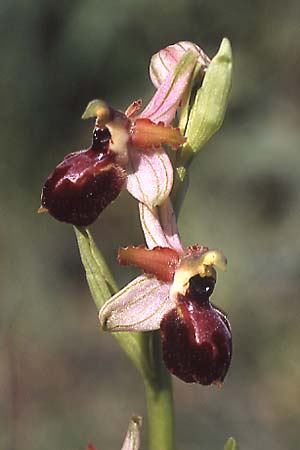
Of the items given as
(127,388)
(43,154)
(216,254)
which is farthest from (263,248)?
(216,254)

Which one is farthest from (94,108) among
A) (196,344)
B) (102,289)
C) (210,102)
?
(196,344)

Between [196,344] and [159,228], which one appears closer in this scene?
[196,344]

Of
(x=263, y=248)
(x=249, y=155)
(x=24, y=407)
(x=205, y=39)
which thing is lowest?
(x=24, y=407)

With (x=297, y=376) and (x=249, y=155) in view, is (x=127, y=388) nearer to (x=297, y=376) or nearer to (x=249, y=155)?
(x=297, y=376)

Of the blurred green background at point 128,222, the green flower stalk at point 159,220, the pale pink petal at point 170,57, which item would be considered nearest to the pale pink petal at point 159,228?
the green flower stalk at point 159,220

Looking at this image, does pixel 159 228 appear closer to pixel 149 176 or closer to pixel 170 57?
pixel 149 176

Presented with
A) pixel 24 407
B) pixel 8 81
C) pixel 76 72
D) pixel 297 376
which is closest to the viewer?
pixel 24 407
